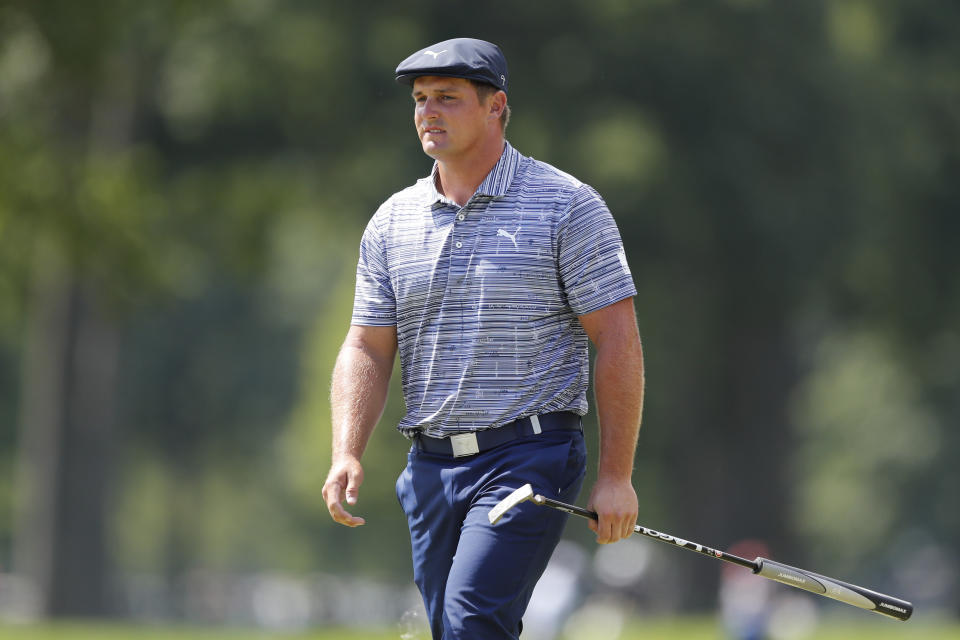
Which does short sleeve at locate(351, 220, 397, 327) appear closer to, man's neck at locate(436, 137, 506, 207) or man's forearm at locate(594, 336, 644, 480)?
man's neck at locate(436, 137, 506, 207)

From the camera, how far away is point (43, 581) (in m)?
24.2

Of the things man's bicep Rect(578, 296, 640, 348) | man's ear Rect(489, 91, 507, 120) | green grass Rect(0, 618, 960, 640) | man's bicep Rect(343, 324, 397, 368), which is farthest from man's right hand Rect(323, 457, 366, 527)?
green grass Rect(0, 618, 960, 640)

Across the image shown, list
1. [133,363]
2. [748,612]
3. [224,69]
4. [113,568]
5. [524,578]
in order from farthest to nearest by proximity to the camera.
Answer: [133,363]
[113,568]
[224,69]
[748,612]
[524,578]

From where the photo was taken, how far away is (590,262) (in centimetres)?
488

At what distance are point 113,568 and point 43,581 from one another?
5.38 ft

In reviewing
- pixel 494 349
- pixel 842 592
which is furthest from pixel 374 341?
pixel 842 592

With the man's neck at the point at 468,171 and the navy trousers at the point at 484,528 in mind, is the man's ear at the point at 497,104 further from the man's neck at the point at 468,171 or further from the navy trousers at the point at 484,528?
the navy trousers at the point at 484,528

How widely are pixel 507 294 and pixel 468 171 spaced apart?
→ 406 millimetres

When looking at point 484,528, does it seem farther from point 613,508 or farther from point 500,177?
point 500,177

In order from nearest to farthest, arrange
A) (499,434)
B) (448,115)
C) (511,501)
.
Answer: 1. (511,501)
2. (499,434)
3. (448,115)

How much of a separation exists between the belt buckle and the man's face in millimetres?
825

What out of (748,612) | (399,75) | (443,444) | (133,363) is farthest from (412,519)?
(133,363)

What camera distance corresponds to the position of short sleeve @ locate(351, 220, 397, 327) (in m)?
5.22

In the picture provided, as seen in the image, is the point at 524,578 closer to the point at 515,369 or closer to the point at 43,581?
the point at 515,369
